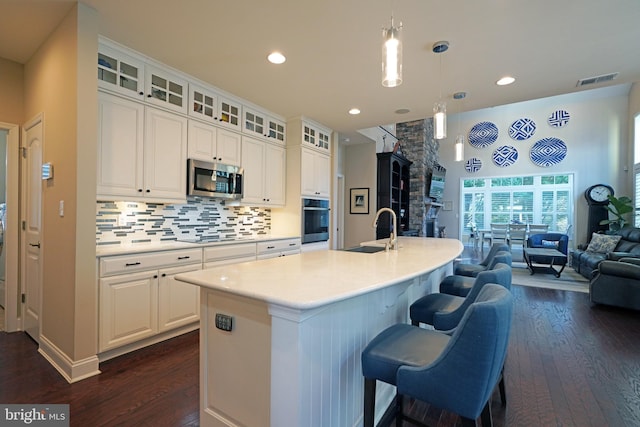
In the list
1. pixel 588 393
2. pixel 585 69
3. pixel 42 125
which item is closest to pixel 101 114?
pixel 42 125

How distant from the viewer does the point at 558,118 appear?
8.41 m

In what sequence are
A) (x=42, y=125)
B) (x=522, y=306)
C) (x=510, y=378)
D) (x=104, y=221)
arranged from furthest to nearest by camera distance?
1. (x=522, y=306)
2. (x=104, y=221)
3. (x=42, y=125)
4. (x=510, y=378)

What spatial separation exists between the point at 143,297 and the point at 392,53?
8.78 feet

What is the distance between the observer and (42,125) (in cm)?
254

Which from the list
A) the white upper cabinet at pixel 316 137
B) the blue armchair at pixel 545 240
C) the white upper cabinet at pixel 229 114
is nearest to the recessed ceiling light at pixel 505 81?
the white upper cabinet at pixel 316 137

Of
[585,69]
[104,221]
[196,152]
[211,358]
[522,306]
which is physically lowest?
[522,306]

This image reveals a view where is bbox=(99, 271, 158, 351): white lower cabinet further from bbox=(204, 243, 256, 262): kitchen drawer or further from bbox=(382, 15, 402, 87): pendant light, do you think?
bbox=(382, 15, 402, 87): pendant light

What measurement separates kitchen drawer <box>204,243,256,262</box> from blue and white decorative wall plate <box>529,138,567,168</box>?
912 cm

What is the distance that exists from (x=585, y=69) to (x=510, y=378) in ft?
9.83

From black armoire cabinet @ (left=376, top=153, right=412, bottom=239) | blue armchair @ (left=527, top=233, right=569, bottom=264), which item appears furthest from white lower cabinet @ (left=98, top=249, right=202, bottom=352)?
blue armchair @ (left=527, top=233, right=569, bottom=264)

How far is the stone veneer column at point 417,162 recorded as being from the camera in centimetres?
767

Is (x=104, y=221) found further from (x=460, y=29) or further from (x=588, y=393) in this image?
(x=588, y=393)

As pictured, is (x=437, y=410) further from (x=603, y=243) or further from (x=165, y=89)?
(x=603, y=243)
